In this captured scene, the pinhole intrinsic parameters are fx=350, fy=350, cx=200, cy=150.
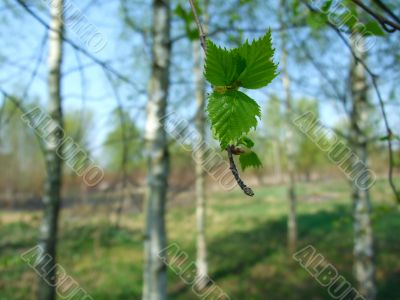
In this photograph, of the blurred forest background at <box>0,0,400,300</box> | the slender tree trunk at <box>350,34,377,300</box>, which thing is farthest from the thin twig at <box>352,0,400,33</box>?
the slender tree trunk at <box>350,34,377,300</box>

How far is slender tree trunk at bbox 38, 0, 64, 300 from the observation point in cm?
284


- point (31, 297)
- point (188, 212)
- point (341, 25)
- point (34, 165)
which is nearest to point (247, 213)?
point (188, 212)

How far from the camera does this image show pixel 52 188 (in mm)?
3068

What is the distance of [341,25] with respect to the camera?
1220mm

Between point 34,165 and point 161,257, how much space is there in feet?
96.4

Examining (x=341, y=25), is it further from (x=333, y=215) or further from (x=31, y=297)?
(x=333, y=215)

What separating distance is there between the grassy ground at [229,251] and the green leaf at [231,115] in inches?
130

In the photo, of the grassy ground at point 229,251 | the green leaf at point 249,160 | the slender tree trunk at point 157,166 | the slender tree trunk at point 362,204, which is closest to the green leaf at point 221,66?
the green leaf at point 249,160

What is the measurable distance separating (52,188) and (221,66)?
2965 mm

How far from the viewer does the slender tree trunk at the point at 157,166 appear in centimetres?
254

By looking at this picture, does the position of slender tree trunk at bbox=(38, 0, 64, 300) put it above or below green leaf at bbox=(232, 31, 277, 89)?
above

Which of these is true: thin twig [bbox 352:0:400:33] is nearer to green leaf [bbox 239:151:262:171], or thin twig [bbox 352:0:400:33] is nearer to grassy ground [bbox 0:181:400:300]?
green leaf [bbox 239:151:262:171]

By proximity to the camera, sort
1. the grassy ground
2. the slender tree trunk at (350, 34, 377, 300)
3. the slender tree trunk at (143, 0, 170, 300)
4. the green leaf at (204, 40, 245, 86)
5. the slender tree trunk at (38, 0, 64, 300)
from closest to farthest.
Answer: the green leaf at (204, 40, 245, 86), the slender tree trunk at (143, 0, 170, 300), the slender tree trunk at (38, 0, 64, 300), the slender tree trunk at (350, 34, 377, 300), the grassy ground

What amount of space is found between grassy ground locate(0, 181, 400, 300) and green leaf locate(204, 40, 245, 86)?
333 cm
